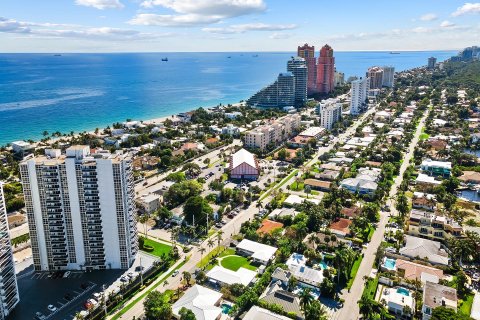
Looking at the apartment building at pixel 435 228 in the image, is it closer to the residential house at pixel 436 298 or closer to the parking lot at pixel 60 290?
the residential house at pixel 436 298

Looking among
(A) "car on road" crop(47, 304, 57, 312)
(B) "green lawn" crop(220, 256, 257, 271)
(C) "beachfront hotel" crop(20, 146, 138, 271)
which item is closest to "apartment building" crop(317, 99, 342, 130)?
(B) "green lawn" crop(220, 256, 257, 271)

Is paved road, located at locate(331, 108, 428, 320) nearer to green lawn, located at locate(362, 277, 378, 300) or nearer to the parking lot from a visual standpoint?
green lawn, located at locate(362, 277, 378, 300)

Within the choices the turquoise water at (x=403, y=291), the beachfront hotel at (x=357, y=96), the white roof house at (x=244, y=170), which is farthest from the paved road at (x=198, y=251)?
the beachfront hotel at (x=357, y=96)

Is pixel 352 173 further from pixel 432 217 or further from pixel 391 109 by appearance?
pixel 391 109

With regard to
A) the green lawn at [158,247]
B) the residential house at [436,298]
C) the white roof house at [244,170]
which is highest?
the white roof house at [244,170]

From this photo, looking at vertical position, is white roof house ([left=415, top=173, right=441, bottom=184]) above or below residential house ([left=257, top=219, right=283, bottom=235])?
above
